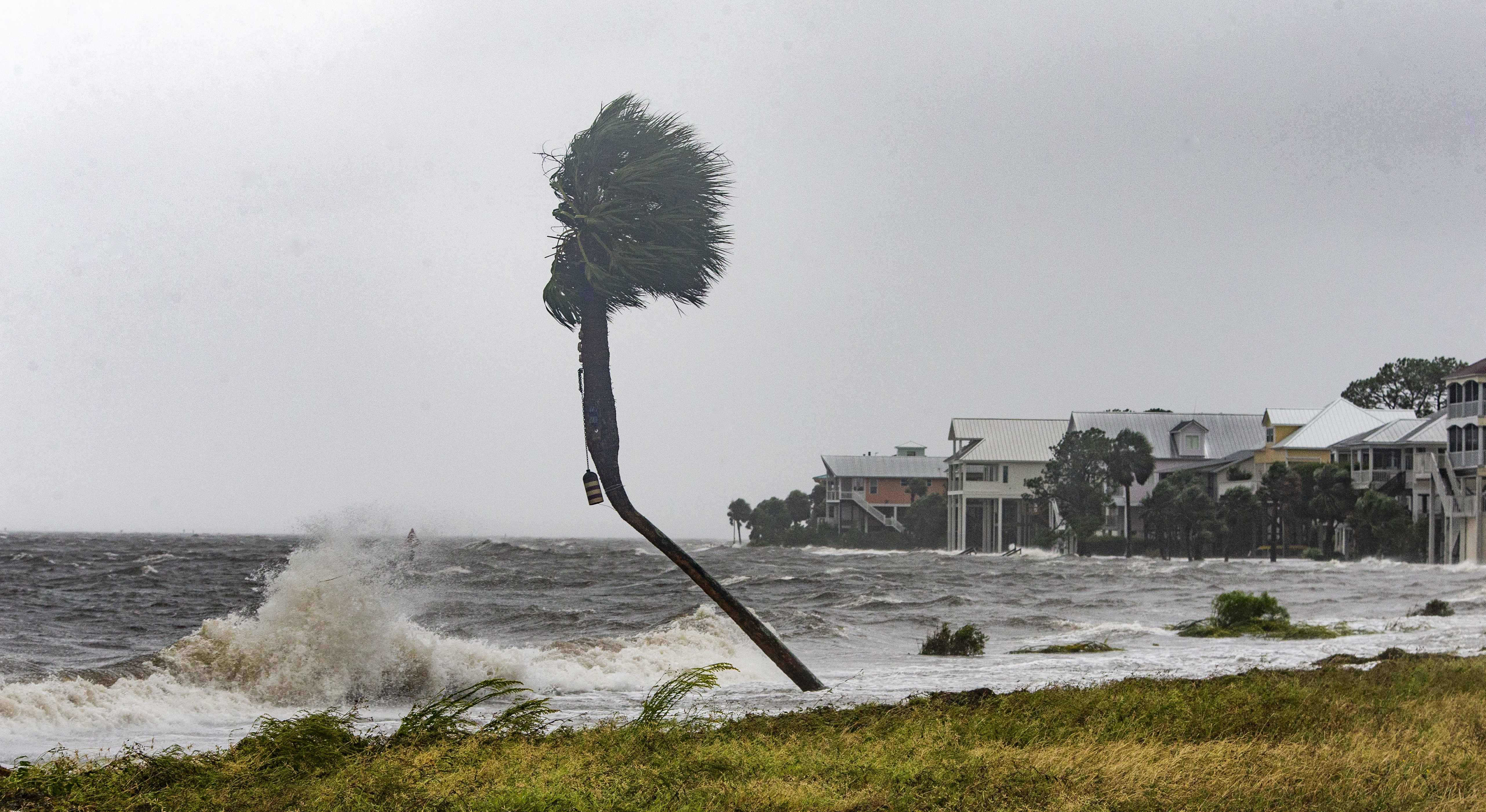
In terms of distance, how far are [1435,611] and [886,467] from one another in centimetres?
8872

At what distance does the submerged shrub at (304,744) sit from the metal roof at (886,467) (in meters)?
105

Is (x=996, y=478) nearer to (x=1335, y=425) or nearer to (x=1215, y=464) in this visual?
(x=1215, y=464)

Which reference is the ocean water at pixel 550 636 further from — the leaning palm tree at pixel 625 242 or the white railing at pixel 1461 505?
the white railing at pixel 1461 505

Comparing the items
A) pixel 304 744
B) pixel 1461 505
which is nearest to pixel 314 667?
pixel 304 744

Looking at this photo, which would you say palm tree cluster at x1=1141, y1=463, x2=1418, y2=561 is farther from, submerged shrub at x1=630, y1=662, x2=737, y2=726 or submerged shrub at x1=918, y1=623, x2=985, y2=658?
submerged shrub at x1=630, y1=662, x2=737, y2=726

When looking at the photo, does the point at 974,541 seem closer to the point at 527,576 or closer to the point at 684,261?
the point at 527,576

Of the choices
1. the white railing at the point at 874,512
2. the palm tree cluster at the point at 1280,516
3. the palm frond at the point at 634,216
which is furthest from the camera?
the white railing at the point at 874,512

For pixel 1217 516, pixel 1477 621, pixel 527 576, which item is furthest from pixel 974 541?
pixel 1477 621

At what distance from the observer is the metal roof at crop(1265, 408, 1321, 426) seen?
8288 cm

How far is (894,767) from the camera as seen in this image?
307 inches

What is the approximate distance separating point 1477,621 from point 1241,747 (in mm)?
Answer: 20068

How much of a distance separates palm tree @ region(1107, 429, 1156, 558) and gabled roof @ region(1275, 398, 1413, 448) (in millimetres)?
8272

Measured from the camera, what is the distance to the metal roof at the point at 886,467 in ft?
377

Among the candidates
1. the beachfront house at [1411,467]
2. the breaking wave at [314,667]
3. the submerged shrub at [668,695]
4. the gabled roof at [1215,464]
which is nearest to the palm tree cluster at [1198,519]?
the gabled roof at [1215,464]
